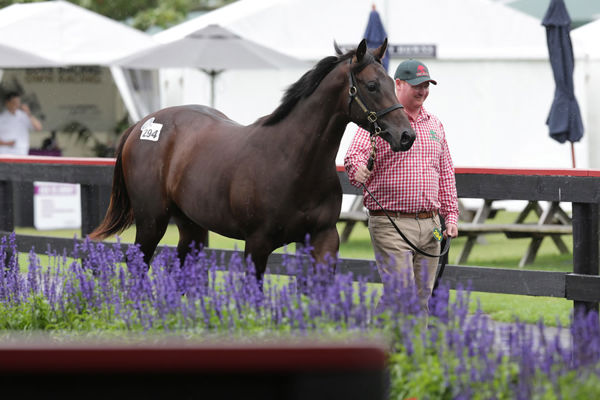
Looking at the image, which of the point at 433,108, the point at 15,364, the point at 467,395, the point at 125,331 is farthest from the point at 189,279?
the point at 433,108

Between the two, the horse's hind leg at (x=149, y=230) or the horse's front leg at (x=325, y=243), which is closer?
the horse's front leg at (x=325, y=243)

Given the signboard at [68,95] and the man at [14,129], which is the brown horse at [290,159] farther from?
the signboard at [68,95]

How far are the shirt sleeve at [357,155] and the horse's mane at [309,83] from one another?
15.0 inches

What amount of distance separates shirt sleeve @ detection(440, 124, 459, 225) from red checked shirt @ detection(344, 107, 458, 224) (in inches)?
2.9

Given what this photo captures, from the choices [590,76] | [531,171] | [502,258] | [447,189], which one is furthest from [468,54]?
[447,189]

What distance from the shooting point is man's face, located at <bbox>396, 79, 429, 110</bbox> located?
562 cm

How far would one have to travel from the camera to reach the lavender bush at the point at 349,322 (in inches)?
144

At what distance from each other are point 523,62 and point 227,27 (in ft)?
15.8

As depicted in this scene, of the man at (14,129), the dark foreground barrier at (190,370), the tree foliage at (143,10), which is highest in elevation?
the tree foliage at (143,10)

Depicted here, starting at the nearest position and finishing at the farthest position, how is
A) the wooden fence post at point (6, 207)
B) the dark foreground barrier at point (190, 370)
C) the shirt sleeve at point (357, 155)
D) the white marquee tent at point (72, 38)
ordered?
the dark foreground barrier at point (190, 370), the shirt sleeve at point (357, 155), the wooden fence post at point (6, 207), the white marquee tent at point (72, 38)

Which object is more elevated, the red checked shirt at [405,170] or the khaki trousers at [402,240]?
the red checked shirt at [405,170]

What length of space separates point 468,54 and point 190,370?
50.2 ft

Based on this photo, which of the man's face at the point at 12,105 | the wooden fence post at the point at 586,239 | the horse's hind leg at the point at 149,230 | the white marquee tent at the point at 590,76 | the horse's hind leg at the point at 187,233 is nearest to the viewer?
the wooden fence post at the point at 586,239

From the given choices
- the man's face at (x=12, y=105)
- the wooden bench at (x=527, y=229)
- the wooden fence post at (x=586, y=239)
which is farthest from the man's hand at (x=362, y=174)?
the man's face at (x=12, y=105)
